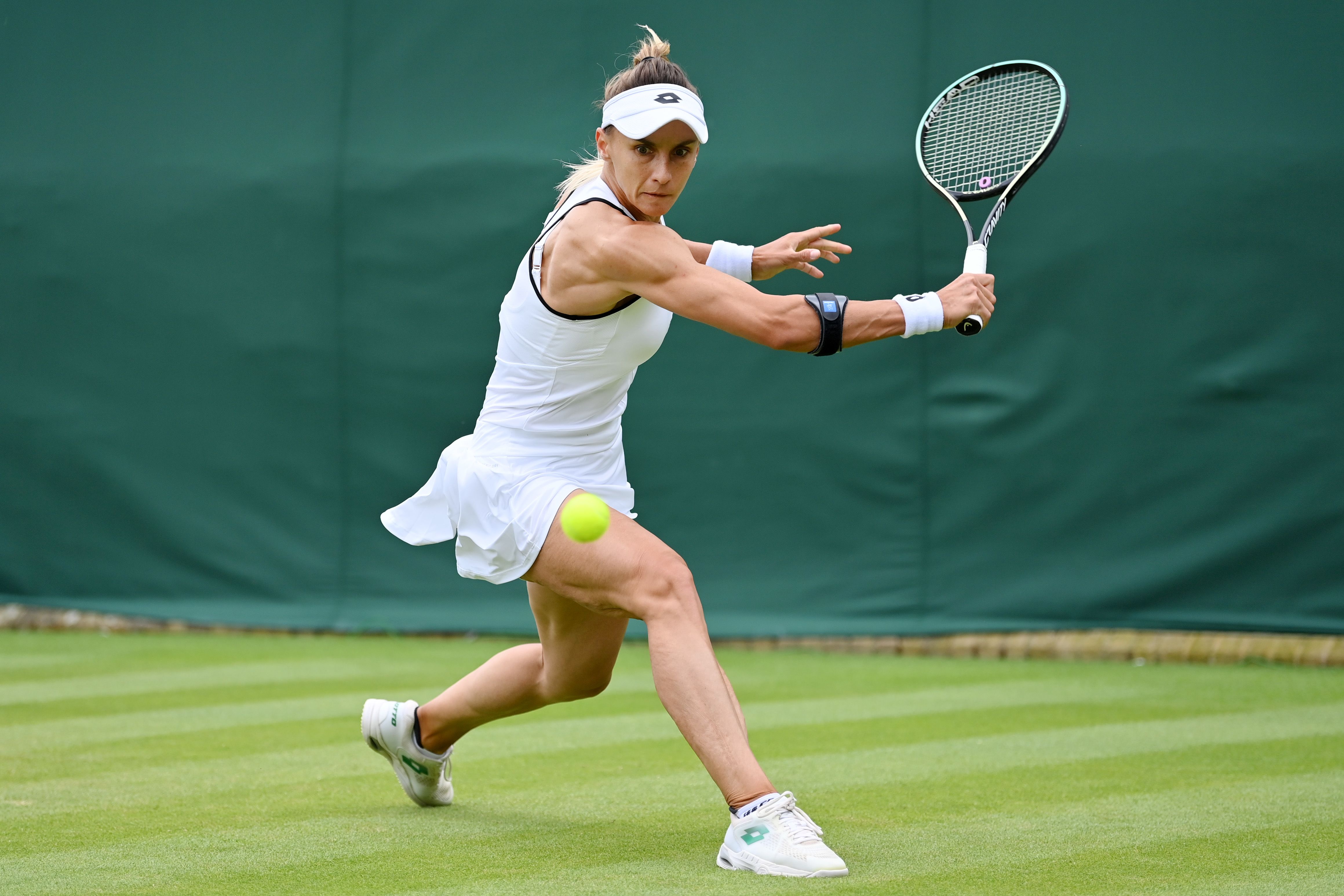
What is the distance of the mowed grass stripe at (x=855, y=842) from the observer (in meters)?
2.95

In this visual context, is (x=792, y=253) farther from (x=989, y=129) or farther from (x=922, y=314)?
(x=989, y=129)

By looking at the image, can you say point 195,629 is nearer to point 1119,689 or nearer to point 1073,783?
point 1119,689

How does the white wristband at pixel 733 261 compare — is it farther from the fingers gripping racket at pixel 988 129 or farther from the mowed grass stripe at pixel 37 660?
the mowed grass stripe at pixel 37 660

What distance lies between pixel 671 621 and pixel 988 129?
6.30 ft

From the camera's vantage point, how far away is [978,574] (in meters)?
7.14

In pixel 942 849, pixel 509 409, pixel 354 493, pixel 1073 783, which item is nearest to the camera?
pixel 942 849

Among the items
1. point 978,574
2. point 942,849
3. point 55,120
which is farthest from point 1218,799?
point 55,120

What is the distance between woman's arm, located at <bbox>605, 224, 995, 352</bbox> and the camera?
307cm

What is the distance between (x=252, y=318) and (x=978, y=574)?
12.8 feet

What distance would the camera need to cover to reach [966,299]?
3.18 metres

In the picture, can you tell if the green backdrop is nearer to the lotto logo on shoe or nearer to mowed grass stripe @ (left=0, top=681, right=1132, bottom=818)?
mowed grass stripe @ (left=0, top=681, right=1132, bottom=818)

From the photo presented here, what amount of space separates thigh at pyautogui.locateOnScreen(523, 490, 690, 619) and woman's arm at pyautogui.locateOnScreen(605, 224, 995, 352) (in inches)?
18.3

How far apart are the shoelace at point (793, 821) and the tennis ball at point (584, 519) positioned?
644 millimetres

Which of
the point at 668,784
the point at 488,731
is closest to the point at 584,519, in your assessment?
the point at 668,784
